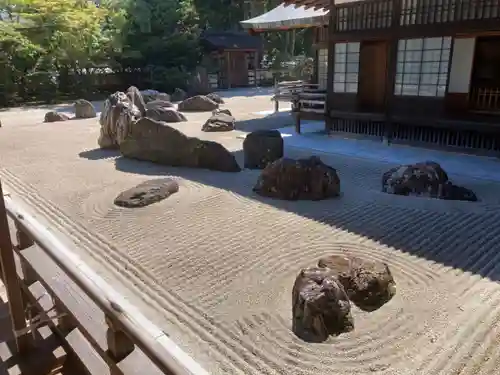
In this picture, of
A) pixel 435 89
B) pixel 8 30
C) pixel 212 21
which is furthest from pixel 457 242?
pixel 212 21

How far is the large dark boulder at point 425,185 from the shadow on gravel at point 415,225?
310mm

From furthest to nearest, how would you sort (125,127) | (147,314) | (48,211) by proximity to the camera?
1. (125,127)
2. (48,211)
3. (147,314)

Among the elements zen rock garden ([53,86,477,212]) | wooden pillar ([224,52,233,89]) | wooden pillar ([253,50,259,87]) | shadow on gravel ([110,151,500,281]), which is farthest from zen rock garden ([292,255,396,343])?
wooden pillar ([253,50,259,87])

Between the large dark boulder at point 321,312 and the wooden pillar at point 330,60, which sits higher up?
the wooden pillar at point 330,60

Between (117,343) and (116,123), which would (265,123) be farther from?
(117,343)

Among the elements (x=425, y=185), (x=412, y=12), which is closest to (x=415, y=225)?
(x=425, y=185)

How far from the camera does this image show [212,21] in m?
32.3

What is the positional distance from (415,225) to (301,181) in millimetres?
1794

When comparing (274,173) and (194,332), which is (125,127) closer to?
(274,173)

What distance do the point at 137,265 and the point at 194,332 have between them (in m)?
1.31

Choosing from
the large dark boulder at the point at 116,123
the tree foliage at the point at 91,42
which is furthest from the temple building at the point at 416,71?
the tree foliage at the point at 91,42

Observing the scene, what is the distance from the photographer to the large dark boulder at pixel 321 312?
3.27m

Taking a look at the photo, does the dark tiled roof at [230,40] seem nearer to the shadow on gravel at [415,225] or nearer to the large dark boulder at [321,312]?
the shadow on gravel at [415,225]

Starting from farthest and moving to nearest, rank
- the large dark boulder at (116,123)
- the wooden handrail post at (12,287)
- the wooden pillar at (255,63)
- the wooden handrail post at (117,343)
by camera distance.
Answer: the wooden pillar at (255,63) < the large dark boulder at (116,123) < the wooden handrail post at (12,287) < the wooden handrail post at (117,343)
